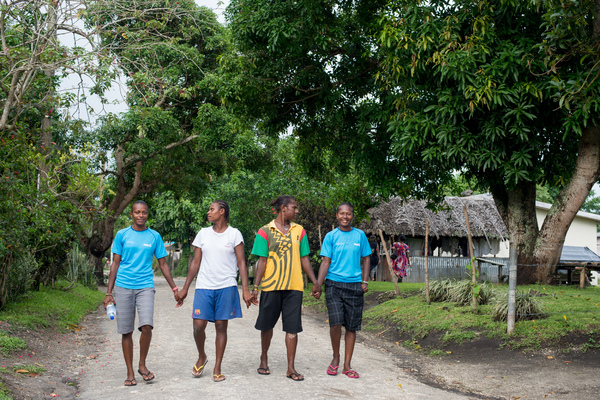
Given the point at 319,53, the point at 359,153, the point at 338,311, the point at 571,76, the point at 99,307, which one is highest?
the point at 319,53

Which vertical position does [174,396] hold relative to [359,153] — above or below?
below

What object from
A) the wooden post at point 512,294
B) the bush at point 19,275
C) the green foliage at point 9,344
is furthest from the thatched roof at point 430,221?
the green foliage at point 9,344

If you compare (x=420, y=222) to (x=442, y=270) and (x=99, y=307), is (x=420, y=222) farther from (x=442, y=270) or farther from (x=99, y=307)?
(x=99, y=307)

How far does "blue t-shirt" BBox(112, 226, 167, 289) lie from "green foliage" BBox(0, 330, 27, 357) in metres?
2.24

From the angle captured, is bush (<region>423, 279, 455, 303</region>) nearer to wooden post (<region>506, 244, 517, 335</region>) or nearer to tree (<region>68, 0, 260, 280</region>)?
wooden post (<region>506, 244, 517, 335</region>)

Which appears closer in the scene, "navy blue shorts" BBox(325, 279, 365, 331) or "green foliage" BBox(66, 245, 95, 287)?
"navy blue shorts" BBox(325, 279, 365, 331)

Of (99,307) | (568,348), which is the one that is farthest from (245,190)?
(568,348)

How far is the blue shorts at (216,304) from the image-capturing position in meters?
5.98

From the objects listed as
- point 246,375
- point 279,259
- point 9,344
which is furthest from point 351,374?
point 9,344

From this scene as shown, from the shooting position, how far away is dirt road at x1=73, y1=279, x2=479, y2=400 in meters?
5.50

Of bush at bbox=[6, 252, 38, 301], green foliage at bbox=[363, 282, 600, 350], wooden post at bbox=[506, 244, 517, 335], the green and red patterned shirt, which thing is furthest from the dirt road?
bush at bbox=[6, 252, 38, 301]

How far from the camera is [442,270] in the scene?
24.5m

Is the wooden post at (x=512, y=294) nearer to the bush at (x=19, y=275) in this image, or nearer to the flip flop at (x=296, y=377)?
the flip flop at (x=296, y=377)

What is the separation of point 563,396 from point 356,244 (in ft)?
8.99
